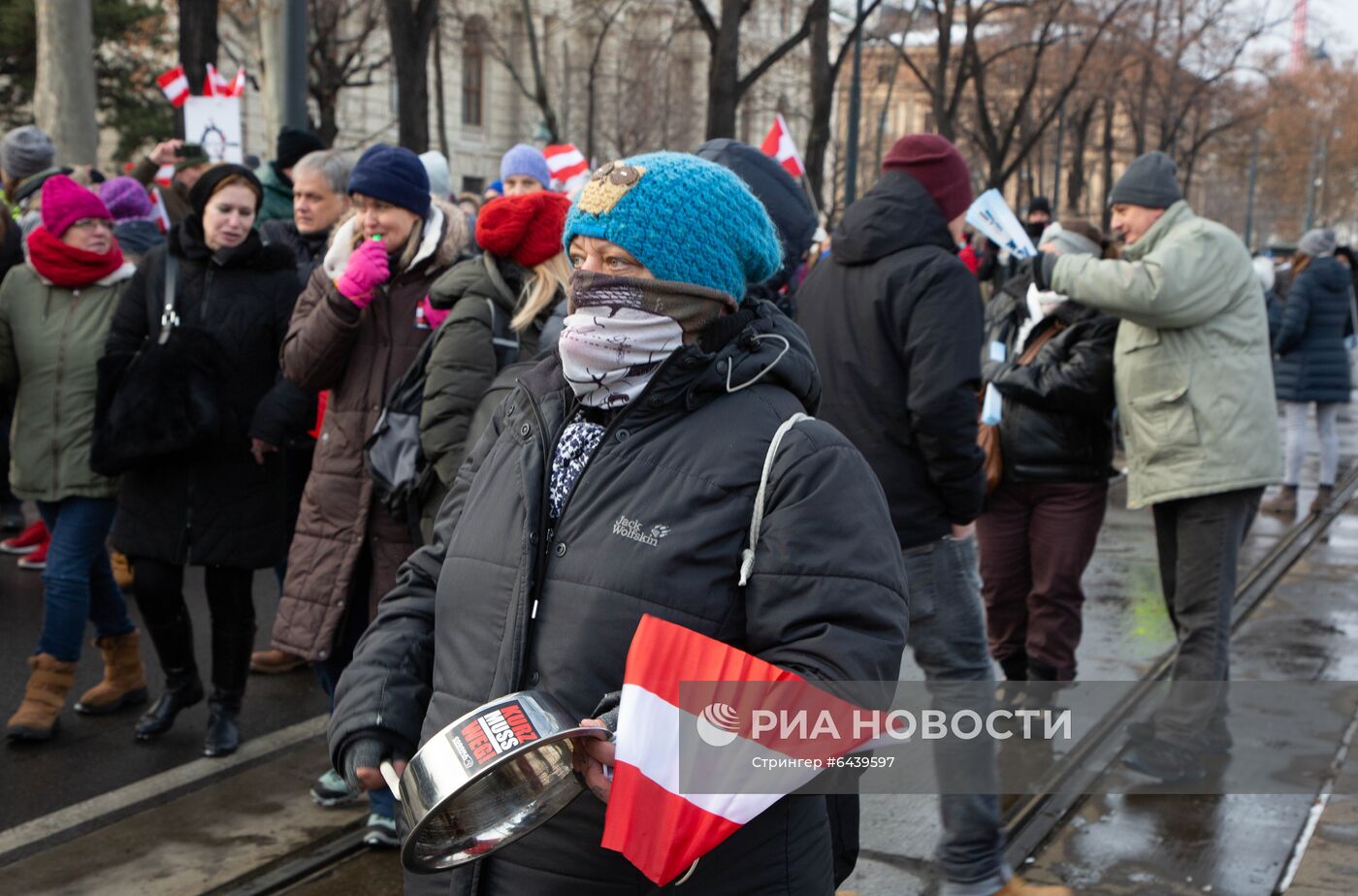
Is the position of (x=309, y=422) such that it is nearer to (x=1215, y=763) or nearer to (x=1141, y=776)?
(x=1141, y=776)

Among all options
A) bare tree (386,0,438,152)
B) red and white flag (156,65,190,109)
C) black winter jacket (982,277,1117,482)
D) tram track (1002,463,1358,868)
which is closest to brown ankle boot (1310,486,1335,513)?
tram track (1002,463,1358,868)

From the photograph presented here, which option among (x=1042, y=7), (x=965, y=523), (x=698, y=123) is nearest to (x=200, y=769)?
(x=965, y=523)

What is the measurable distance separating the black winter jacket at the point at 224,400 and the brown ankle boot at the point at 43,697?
0.68 m

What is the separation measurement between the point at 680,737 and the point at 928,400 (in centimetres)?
219

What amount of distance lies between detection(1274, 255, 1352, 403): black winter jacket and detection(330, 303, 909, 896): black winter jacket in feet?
33.1

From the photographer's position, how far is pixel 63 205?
17.1ft

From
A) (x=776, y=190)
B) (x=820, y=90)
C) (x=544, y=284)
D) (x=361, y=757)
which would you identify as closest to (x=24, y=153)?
(x=544, y=284)

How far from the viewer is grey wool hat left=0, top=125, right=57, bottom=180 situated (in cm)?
920

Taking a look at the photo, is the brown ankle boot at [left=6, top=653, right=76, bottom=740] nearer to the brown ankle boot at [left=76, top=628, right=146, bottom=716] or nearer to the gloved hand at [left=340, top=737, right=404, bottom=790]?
the brown ankle boot at [left=76, top=628, right=146, bottom=716]

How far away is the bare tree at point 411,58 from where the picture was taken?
14164 millimetres

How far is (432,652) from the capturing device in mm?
2430

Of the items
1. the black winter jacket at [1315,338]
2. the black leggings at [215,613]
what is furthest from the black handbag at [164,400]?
the black winter jacket at [1315,338]

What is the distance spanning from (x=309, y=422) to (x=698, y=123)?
4685cm

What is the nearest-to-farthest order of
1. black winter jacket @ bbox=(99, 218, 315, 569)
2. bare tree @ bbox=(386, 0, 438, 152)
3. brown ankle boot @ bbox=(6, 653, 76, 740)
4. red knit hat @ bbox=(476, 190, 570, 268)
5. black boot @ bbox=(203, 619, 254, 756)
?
1. red knit hat @ bbox=(476, 190, 570, 268)
2. black winter jacket @ bbox=(99, 218, 315, 569)
3. black boot @ bbox=(203, 619, 254, 756)
4. brown ankle boot @ bbox=(6, 653, 76, 740)
5. bare tree @ bbox=(386, 0, 438, 152)
